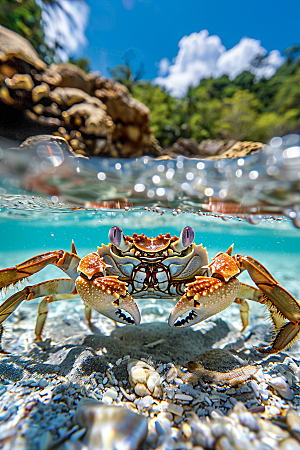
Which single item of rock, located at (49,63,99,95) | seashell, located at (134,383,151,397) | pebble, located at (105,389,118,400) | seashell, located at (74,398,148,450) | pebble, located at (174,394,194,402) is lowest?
pebble, located at (105,389,118,400)

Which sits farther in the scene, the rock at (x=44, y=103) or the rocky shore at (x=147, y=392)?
the rock at (x=44, y=103)

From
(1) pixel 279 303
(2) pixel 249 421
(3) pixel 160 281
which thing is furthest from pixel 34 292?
(1) pixel 279 303

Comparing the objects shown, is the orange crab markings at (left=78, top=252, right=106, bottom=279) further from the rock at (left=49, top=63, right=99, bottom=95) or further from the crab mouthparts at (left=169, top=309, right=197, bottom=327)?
the rock at (left=49, top=63, right=99, bottom=95)

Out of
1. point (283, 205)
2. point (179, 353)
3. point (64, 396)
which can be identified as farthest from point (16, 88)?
point (283, 205)

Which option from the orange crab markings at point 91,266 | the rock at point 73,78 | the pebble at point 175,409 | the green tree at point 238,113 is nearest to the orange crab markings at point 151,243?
the orange crab markings at point 91,266

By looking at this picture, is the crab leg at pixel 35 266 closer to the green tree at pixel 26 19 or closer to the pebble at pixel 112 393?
the pebble at pixel 112 393

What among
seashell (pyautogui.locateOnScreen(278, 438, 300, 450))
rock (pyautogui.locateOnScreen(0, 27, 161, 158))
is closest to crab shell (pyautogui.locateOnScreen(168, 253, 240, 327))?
seashell (pyautogui.locateOnScreen(278, 438, 300, 450))
